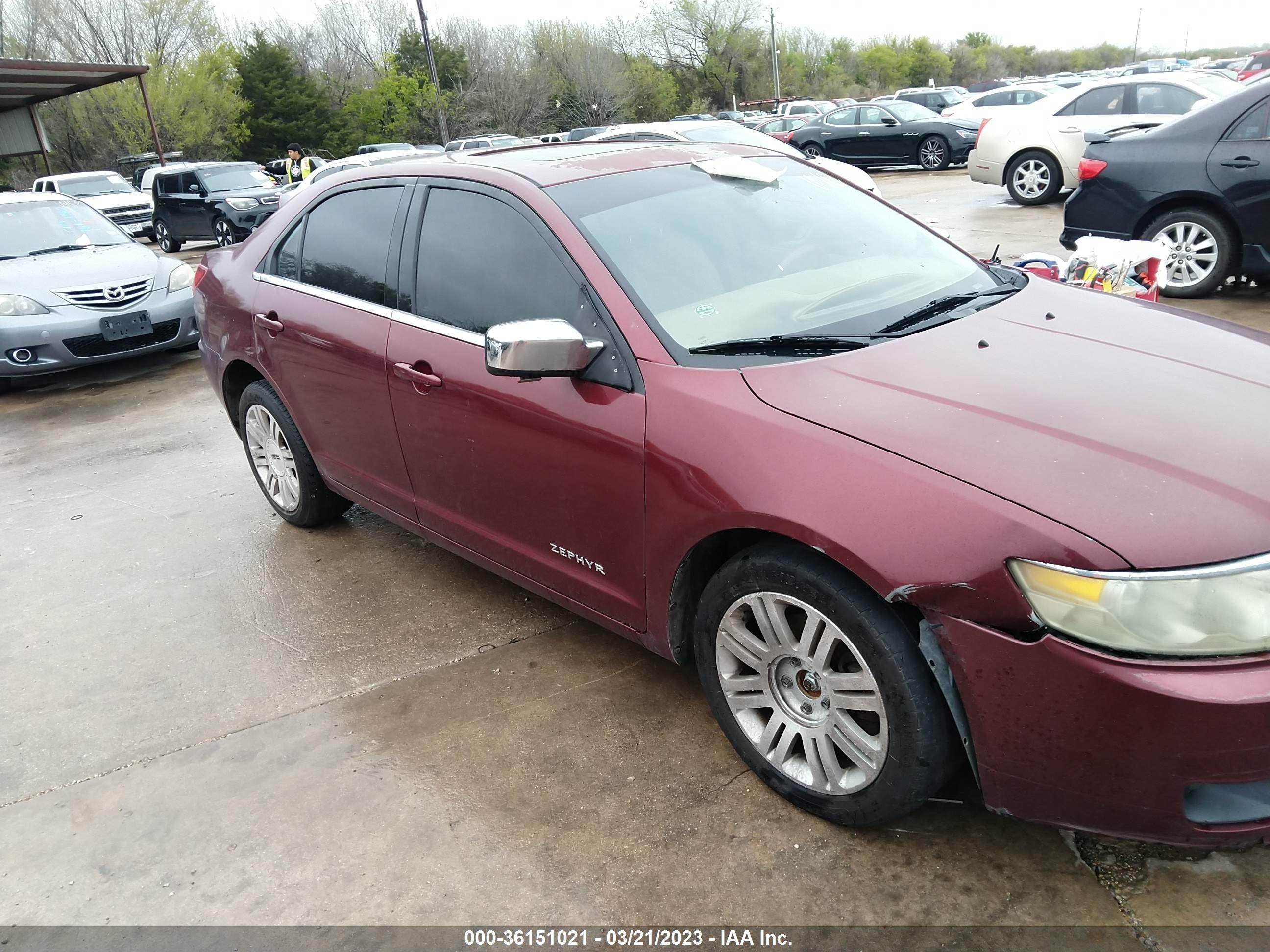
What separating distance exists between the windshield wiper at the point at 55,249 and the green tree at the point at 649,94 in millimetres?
49485

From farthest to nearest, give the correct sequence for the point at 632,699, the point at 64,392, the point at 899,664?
the point at 64,392, the point at 632,699, the point at 899,664

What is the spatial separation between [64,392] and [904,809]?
7.92m

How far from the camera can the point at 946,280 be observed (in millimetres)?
3045

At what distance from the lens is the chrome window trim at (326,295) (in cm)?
339

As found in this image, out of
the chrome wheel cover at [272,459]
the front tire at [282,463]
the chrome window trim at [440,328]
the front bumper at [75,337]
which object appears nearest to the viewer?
the chrome window trim at [440,328]

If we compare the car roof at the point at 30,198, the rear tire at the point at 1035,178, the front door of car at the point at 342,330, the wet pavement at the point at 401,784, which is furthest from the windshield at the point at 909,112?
the wet pavement at the point at 401,784

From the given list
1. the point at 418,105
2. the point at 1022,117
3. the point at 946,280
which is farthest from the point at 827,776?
the point at 418,105

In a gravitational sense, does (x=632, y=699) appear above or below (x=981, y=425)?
below

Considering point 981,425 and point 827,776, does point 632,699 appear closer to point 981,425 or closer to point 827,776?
point 827,776

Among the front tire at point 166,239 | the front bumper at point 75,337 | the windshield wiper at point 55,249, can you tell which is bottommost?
the front tire at point 166,239

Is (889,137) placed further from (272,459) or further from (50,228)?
(272,459)

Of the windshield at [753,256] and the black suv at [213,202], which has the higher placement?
the windshield at [753,256]

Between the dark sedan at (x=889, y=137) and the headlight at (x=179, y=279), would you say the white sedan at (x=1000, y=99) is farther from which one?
the headlight at (x=179, y=279)

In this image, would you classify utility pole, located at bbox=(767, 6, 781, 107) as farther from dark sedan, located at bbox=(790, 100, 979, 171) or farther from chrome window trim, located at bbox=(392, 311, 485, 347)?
chrome window trim, located at bbox=(392, 311, 485, 347)
